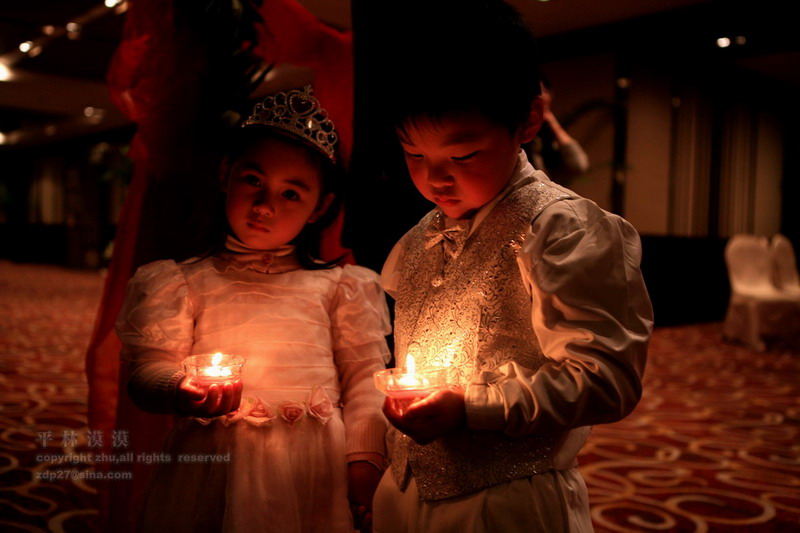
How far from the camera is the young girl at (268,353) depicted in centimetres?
121

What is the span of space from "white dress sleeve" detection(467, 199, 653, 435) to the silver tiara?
589 mm

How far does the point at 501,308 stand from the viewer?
1000 millimetres

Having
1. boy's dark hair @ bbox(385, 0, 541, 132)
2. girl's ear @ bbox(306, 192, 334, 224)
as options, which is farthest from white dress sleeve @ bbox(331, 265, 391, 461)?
boy's dark hair @ bbox(385, 0, 541, 132)

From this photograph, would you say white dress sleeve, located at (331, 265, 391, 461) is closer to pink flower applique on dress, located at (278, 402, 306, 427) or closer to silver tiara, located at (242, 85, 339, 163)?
pink flower applique on dress, located at (278, 402, 306, 427)

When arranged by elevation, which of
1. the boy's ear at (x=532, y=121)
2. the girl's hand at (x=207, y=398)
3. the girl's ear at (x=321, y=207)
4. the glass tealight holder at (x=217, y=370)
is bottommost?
the girl's hand at (x=207, y=398)

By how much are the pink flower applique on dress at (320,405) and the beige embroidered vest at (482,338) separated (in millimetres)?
236

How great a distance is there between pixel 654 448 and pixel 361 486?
2.52m

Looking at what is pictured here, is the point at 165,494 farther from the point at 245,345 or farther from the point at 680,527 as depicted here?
the point at 680,527

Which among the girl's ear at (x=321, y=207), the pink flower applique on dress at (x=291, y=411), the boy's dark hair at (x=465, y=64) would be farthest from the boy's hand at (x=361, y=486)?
the boy's dark hair at (x=465, y=64)

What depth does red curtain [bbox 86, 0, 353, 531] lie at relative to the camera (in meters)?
1.72

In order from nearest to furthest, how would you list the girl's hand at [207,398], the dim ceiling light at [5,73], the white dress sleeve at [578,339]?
the white dress sleeve at [578,339]
the girl's hand at [207,398]
the dim ceiling light at [5,73]

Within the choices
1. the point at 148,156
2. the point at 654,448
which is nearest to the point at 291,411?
the point at 148,156

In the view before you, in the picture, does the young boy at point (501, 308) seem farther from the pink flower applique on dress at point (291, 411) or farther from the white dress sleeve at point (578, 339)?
the pink flower applique on dress at point (291, 411)

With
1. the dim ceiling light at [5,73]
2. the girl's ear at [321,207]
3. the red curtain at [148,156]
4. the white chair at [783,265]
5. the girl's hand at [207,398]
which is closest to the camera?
the girl's hand at [207,398]
